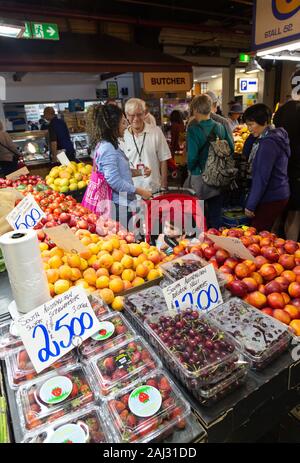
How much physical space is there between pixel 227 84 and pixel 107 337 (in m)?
11.5

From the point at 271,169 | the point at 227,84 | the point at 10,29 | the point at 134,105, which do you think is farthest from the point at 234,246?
the point at 227,84

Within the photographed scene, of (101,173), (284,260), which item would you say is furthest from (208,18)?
(284,260)

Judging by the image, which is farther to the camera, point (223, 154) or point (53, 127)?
point (53, 127)

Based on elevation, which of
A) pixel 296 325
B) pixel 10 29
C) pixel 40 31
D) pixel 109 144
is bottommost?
pixel 296 325

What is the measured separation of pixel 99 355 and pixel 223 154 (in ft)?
9.85

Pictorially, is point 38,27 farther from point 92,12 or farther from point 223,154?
point 223,154

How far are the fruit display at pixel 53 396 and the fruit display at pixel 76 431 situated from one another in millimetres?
27

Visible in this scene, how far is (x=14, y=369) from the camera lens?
42.8 inches

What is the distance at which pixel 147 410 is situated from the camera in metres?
0.92

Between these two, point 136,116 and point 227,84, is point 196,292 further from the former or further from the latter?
point 227,84

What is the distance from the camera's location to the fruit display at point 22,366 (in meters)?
1.06

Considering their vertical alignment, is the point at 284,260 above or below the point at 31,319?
below

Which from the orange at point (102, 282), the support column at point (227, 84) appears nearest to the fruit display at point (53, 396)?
the orange at point (102, 282)

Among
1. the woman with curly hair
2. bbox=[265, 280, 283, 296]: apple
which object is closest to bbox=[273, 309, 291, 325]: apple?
bbox=[265, 280, 283, 296]: apple
